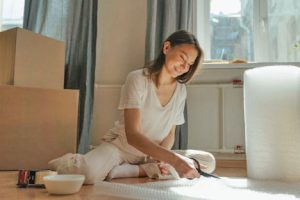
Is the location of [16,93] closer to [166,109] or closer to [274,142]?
[166,109]

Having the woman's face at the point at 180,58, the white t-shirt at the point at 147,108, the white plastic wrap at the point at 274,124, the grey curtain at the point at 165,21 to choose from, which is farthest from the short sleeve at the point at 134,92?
the grey curtain at the point at 165,21

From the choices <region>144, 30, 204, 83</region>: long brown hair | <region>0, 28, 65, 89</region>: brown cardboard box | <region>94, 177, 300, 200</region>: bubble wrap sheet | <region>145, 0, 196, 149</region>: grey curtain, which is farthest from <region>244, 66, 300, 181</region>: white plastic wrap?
<region>0, 28, 65, 89</region>: brown cardboard box

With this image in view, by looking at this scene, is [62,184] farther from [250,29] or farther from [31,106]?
[250,29]

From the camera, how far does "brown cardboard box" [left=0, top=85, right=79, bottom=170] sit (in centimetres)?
168

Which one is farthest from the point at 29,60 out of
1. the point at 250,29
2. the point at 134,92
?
the point at 250,29

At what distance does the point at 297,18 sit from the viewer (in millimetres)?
2217

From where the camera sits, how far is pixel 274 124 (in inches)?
56.6

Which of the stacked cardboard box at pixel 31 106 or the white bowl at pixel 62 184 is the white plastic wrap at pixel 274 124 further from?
the stacked cardboard box at pixel 31 106

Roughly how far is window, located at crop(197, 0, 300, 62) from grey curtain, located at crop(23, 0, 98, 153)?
73 centimetres

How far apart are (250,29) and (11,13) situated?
1764 mm

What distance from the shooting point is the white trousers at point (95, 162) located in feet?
4.24

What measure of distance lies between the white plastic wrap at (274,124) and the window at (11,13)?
6.25ft

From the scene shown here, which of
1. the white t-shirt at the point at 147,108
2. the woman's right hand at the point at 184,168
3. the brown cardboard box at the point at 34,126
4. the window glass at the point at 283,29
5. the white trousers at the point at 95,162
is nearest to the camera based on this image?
the woman's right hand at the point at 184,168

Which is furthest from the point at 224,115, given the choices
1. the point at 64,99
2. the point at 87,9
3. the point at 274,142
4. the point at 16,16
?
the point at 16,16
